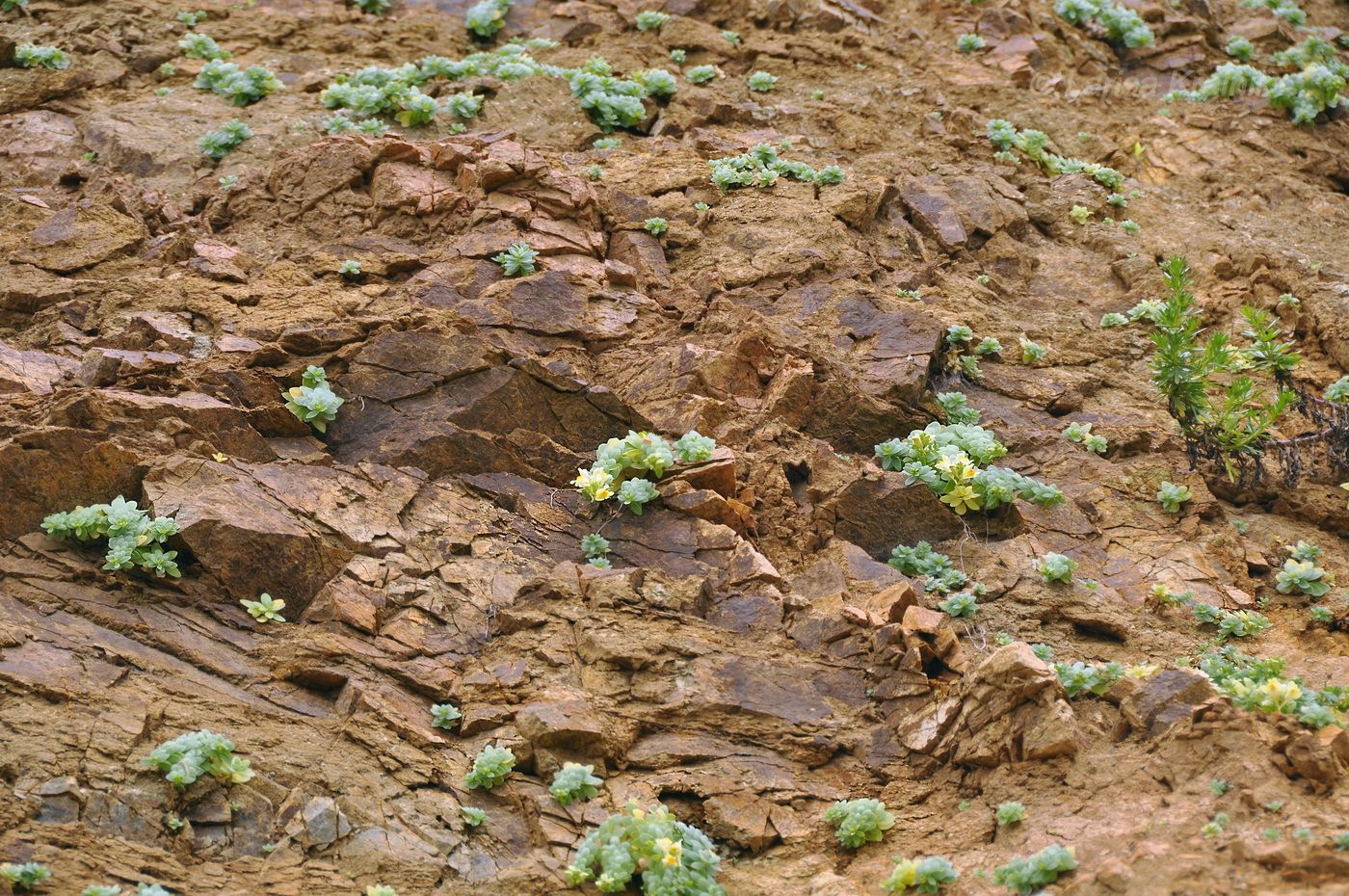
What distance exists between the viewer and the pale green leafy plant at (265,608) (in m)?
8.57

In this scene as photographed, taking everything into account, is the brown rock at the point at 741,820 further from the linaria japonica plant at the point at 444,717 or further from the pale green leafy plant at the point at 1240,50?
the pale green leafy plant at the point at 1240,50

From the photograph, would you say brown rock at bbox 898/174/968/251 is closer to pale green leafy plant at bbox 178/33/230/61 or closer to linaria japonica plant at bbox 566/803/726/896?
linaria japonica plant at bbox 566/803/726/896

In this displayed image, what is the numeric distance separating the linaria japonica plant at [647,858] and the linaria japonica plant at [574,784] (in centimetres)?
31

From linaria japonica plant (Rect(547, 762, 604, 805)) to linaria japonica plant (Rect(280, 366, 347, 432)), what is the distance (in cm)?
374

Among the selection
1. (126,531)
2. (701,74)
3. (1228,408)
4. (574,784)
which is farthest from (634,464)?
(701,74)

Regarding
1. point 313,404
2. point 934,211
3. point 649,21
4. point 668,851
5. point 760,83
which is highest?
point 649,21

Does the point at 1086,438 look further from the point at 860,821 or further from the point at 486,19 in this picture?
the point at 486,19

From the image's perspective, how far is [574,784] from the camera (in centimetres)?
774

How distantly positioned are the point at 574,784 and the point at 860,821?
175 centimetres

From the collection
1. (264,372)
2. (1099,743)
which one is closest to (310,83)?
(264,372)

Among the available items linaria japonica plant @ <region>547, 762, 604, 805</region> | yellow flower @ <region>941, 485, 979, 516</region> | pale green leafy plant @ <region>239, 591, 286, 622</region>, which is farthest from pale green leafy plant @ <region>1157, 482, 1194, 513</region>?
pale green leafy plant @ <region>239, 591, 286, 622</region>

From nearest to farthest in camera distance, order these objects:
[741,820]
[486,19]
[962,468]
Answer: [741,820] < [962,468] < [486,19]

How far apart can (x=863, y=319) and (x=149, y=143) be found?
785 cm

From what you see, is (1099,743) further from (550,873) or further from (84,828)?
(84,828)
